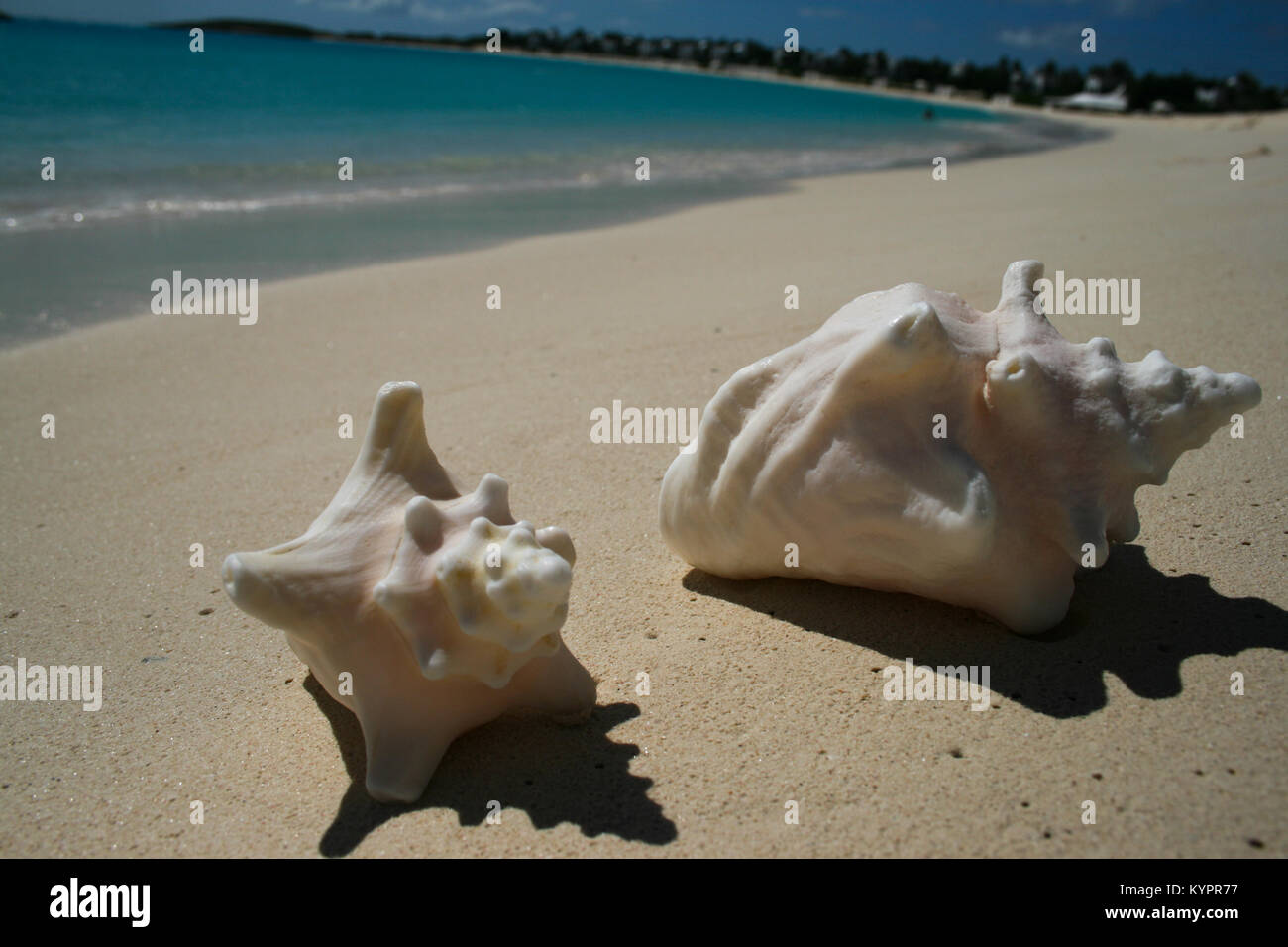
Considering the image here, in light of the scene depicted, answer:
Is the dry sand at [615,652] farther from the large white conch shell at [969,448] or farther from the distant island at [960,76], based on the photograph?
the distant island at [960,76]

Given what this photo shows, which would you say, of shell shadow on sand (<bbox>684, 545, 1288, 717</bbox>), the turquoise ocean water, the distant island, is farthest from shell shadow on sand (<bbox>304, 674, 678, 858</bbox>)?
the distant island

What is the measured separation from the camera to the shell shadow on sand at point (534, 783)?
199 cm

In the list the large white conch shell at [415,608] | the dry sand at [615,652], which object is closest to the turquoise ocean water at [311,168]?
the dry sand at [615,652]

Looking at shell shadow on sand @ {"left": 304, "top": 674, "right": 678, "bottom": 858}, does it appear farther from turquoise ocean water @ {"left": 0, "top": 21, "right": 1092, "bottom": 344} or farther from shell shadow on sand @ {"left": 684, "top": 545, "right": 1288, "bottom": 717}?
turquoise ocean water @ {"left": 0, "top": 21, "right": 1092, "bottom": 344}

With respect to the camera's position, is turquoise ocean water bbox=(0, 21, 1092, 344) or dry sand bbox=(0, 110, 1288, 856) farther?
turquoise ocean water bbox=(0, 21, 1092, 344)

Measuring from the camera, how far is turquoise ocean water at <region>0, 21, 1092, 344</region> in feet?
26.7

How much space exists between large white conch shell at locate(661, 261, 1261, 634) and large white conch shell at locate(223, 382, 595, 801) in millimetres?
707

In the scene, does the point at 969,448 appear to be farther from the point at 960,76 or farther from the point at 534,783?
the point at 960,76

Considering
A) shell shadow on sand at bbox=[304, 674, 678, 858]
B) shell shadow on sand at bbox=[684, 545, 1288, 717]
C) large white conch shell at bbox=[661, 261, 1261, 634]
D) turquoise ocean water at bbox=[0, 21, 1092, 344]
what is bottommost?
shell shadow on sand at bbox=[304, 674, 678, 858]

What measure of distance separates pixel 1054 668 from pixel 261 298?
588 centimetres

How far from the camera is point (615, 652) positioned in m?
2.59

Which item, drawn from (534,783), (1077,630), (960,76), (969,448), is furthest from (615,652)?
(960,76)

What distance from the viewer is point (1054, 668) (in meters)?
2.35
